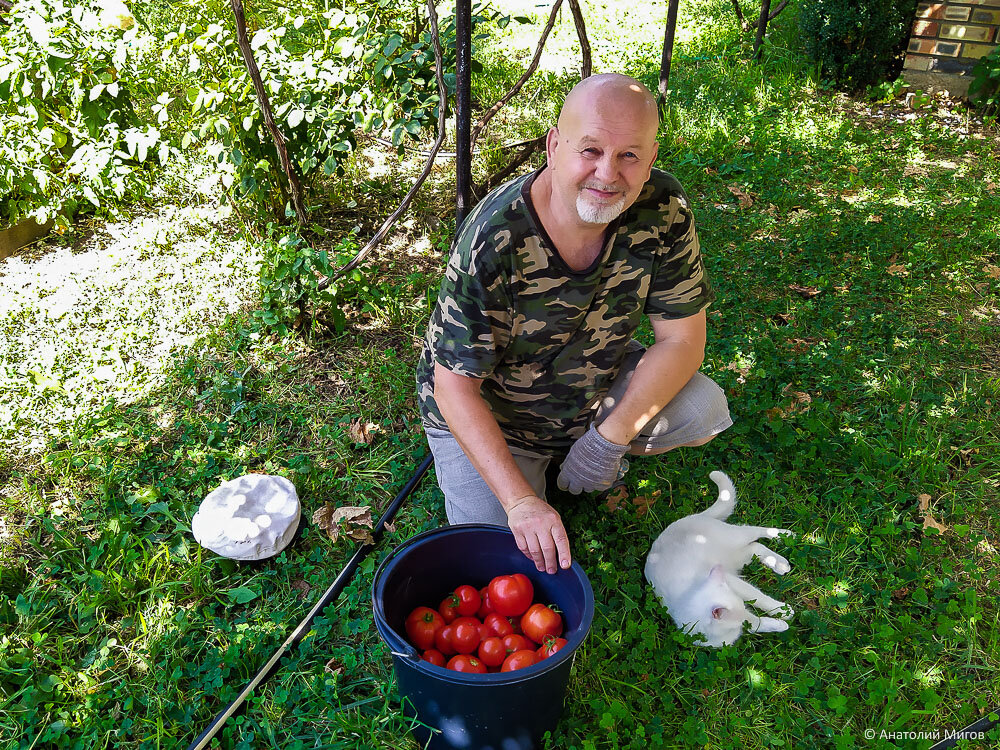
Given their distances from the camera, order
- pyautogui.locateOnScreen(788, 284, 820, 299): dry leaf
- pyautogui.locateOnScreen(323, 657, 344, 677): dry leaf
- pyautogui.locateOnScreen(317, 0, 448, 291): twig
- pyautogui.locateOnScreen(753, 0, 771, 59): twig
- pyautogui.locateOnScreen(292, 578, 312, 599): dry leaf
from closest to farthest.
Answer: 1. pyautogui.locateOnScreen(323, 657, 344, 677): dry leaf
2. pyautogui.locateOnScreen(292, 578, 312, 599): dry leaf
3. pyautogui.locateOnScreen(317, 0, 448, 291): twig
4. pyautogui.locateOnScreen(788, 284, 820, 299): dry leaf
5. pyautogui.locateOnScreen(753, 0, 771, 59): twig

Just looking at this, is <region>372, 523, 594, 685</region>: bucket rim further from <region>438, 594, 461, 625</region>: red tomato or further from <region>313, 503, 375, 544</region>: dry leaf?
<region>313, 503, 375, 544</region>: dry leaf

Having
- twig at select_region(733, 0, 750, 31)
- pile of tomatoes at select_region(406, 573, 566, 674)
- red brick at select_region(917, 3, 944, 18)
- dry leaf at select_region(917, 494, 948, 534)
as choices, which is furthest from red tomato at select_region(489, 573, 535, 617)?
twig at select_region(733, 0, 750, 31)

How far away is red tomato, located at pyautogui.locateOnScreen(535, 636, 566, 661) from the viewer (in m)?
1.76

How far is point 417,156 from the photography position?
468 centimetres

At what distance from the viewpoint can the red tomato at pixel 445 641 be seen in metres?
1.91

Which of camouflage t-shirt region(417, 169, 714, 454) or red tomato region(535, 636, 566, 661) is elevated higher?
camouflage t-shirt region(417, 169, 714, 454)

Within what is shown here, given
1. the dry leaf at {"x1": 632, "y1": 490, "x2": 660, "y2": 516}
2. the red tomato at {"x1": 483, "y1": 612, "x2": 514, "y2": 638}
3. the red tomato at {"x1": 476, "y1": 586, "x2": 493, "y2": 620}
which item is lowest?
the dry leaf at {"x1": 632, "y1": 490, "x2": 660, "y2": 516}

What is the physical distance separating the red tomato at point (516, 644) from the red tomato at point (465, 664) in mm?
81

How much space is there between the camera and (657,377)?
226 centimetres

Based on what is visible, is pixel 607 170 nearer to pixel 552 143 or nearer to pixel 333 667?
pixel 552 143

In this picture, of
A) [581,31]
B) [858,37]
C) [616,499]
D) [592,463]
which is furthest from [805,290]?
[858,37]

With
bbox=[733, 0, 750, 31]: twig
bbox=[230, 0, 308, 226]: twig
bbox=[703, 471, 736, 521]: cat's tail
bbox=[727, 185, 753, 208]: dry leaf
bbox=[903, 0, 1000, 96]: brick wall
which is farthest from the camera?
bbox=[733, 0, 750, 31]: twig

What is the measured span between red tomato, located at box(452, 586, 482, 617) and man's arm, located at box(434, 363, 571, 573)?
0.70 ft

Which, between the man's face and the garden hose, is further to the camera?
the garden hose
